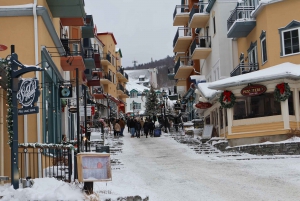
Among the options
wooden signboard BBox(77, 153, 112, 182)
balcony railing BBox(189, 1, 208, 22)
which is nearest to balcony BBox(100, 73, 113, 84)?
balcony railing BBox(189, 1, 208, 22)

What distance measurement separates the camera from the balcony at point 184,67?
163ft

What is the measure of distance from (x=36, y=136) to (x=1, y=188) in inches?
233

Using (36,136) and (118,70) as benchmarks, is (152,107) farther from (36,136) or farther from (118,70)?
(36,136)

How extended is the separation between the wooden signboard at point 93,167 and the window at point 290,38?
17799 millimetres

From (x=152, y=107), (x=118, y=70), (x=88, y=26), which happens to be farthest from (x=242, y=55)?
(x=118, y=70)

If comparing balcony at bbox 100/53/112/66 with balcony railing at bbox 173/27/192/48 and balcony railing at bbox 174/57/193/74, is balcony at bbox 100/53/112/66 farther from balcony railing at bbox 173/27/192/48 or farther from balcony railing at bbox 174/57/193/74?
balcony railing at bbox 173/27/192/48

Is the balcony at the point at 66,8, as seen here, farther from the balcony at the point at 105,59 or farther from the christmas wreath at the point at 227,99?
the balcony at the point at 105,59

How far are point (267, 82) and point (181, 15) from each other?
83.2 feet

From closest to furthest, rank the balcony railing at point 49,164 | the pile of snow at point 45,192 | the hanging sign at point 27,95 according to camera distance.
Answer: the pile of snow at point 45,192
the hanging sign at point 27,95
the balcony railing at point 49,164

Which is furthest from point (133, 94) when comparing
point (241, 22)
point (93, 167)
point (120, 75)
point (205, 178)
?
point (93, 167)

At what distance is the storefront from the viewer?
24.7 meters

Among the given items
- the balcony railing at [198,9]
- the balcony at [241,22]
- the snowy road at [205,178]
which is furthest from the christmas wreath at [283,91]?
the balcony railing at [198,9]

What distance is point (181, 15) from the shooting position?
162ft

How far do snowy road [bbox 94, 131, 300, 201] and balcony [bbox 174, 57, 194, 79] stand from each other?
2485 cm
